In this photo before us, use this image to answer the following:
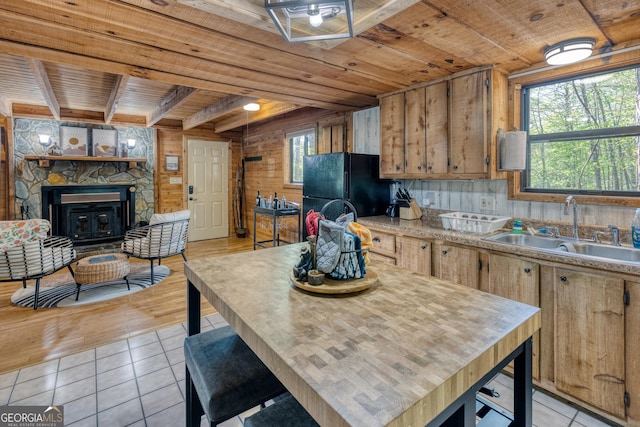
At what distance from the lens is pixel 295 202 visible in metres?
5.34

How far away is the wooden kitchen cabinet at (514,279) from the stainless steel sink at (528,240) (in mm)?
193

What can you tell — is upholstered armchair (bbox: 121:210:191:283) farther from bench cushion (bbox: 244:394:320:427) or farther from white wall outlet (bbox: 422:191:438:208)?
bench cushion (bbox: 244:394:320:427)

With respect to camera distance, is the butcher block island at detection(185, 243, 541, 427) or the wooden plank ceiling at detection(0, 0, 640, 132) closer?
the butcher block island at detection(185, 243, 541, 427)

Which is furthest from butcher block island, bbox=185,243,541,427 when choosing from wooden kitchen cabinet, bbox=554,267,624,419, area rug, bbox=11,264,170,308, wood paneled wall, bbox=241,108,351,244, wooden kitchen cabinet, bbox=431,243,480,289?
wood paneled wall, bbox=241,108,351,244

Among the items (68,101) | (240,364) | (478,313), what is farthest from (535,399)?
(68,101)

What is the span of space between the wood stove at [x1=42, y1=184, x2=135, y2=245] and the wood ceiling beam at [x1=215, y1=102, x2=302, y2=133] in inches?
80.8

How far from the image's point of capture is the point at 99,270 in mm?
3594

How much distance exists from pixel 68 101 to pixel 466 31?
5.60 metres

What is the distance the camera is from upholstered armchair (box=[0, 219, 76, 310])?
314 centimetres

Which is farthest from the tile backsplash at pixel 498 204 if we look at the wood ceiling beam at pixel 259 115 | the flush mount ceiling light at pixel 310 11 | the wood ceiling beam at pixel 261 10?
the flush mount ceiling light at pixel 310 11

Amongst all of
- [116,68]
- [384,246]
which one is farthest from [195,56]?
[384,246]

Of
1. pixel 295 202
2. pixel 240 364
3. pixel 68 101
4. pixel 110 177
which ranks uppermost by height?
pixel 68 101

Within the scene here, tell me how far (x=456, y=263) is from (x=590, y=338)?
2.84ft

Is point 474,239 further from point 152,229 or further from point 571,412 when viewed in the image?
point 152,229
